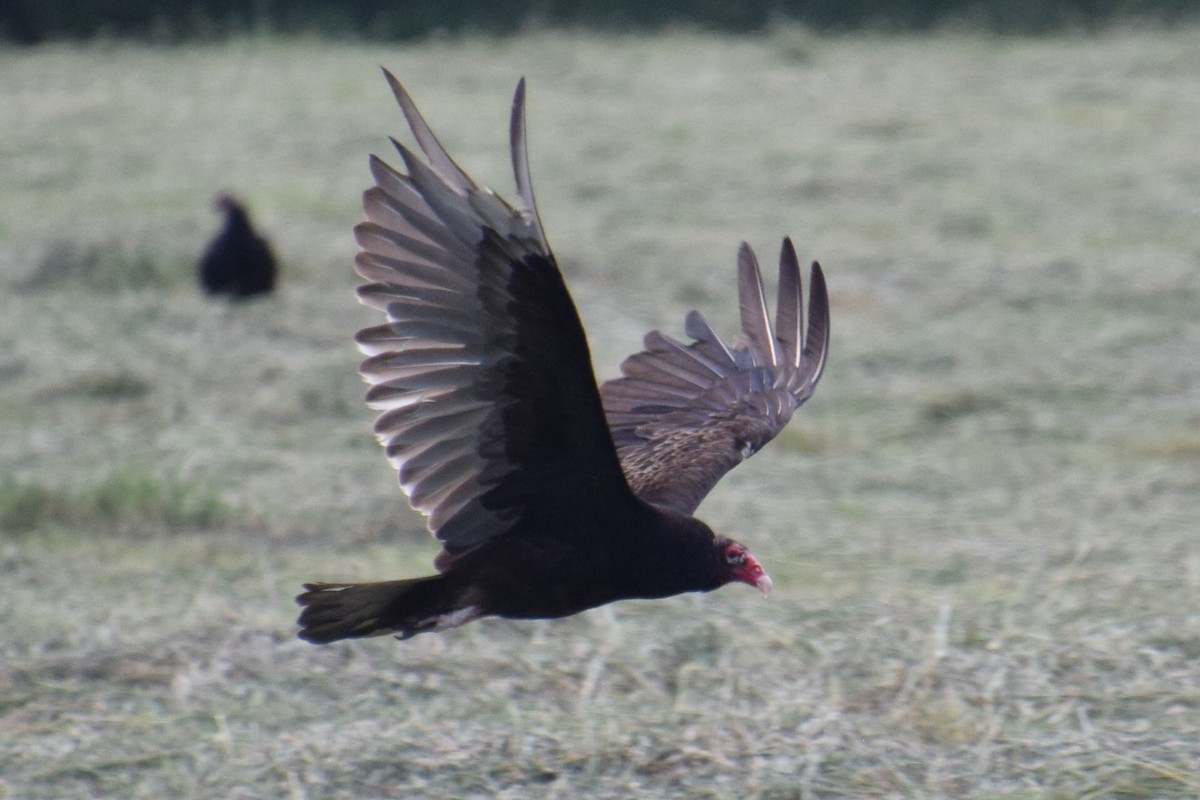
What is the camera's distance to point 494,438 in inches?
121

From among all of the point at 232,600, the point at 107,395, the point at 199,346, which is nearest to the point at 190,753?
the point at 232,600

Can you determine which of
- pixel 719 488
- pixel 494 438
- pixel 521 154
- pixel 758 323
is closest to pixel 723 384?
pixel 758 323

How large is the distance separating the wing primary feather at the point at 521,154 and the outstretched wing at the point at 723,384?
1032 millimetres

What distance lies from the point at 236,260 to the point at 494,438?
156 inches

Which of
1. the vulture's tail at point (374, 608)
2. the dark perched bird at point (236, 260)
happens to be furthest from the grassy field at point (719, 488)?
the vulture's tail at point (374, 608)

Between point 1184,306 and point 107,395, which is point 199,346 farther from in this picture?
point 1184,306

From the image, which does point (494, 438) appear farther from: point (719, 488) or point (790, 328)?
point (719, 488)

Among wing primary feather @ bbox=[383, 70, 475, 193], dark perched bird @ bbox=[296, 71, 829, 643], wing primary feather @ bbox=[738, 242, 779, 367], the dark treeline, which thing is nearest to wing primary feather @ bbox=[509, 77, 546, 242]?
dark perched bird @ bbox=[296, 71, 829, 643]

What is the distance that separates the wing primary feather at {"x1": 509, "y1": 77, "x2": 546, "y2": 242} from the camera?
251 centimetres

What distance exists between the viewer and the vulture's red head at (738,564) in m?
3.33

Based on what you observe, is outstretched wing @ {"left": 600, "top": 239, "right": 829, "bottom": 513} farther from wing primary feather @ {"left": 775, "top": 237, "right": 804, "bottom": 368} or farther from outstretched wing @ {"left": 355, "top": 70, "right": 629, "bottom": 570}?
outstretched wing @ {"left": 355, "top": 70, "right": 629, "bottom": 570}

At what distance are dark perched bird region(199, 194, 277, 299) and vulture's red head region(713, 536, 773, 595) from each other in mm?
3874

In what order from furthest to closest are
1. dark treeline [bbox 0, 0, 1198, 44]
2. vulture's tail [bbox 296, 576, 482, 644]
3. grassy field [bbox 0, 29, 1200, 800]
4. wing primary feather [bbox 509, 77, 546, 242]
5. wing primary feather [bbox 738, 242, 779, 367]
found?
dark treeline [bbox 0, 0, 1198, 44]
wing primary feather [bbox 738, 242, 779, 367]
grassy field [bbox 0, 29, 1200, 800]
vulture's tail [bbox 296, 576, 482, 644]
wing primary feather [bbox 509, 77, 546, 242]

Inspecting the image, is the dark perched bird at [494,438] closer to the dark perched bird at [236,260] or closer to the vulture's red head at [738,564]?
the vulture's red head at [738,564]
